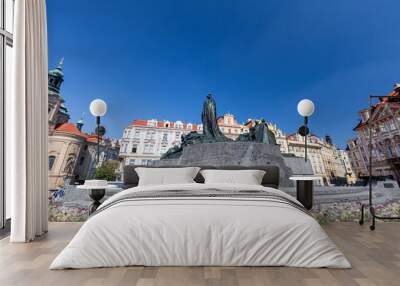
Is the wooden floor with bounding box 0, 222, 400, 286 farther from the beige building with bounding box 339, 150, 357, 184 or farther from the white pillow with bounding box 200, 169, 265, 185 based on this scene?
the beige building with bounding box 339, 150, 357, 184

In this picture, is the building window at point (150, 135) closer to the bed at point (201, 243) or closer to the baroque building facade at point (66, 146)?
the baroque building facade at point (66, 146)

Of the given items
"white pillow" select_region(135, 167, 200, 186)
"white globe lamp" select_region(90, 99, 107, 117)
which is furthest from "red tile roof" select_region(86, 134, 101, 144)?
"white pillow" select_region(135, 167, 200, 186)

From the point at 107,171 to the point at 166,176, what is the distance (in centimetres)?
149

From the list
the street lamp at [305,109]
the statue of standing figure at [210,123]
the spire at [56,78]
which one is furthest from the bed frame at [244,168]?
the spire at [56,78]

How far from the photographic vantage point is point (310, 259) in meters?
2.47

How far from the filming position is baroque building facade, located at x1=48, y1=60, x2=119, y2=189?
515 centimetres

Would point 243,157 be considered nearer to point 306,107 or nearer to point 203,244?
point 306,107

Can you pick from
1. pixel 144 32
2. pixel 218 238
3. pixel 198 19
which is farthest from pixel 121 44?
pixel 218 238

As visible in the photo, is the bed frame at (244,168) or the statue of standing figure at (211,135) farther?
the statue of standing figure at (211,135)

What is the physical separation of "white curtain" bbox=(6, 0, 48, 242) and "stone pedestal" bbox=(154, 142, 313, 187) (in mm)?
2024

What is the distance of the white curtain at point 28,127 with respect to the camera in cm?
341

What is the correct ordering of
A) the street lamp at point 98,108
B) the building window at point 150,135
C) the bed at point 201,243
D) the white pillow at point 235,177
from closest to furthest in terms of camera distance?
the bed at point 201,243, the white pillow at point 235,177, the street lamp at point 98,108, the building window at point 150,135

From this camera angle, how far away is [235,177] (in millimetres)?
4180

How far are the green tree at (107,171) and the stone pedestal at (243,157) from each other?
0.96 meters
